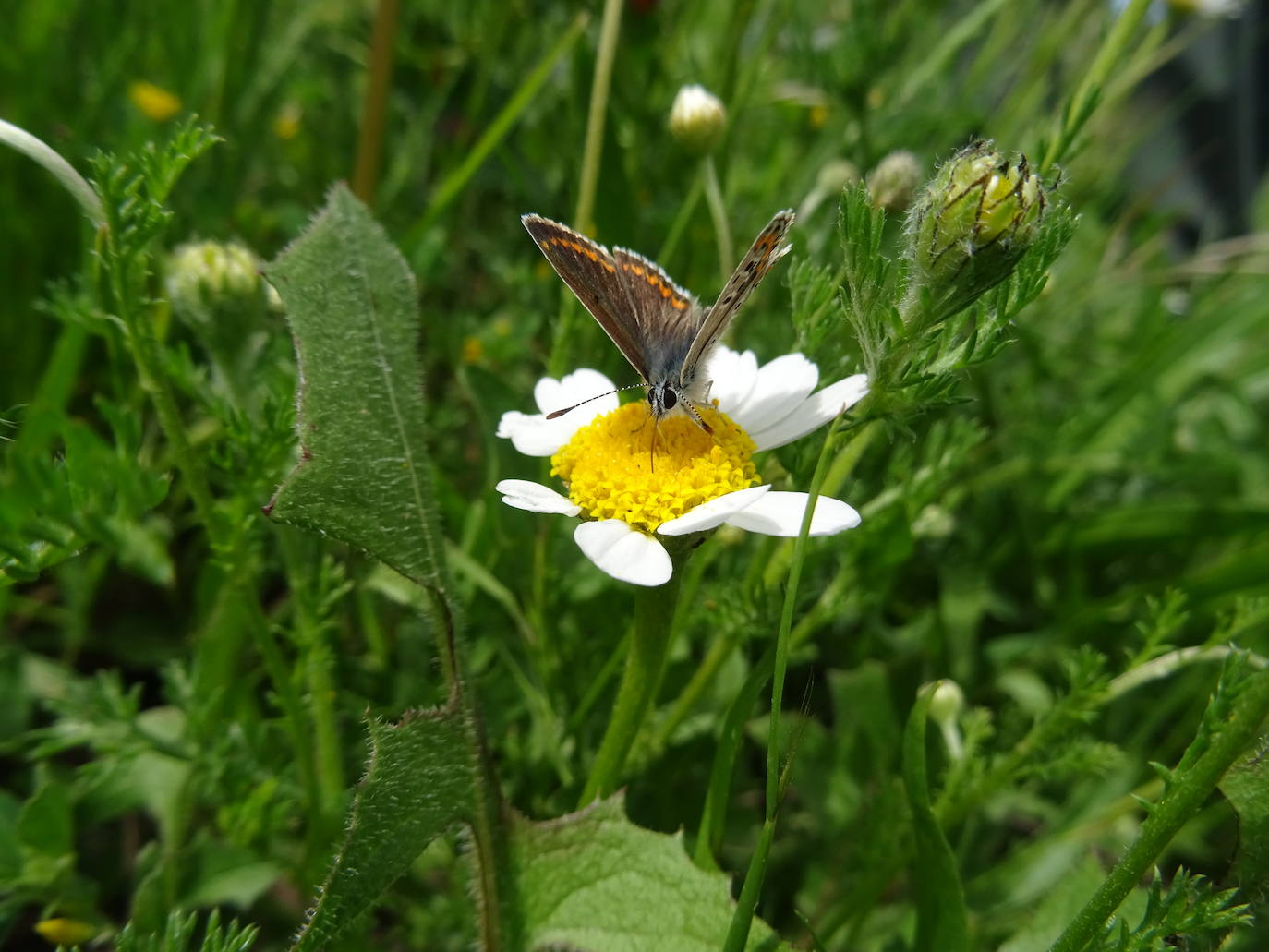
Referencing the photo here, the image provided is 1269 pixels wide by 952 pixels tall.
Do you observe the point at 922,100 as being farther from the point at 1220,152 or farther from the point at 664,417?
the point at 1220,152

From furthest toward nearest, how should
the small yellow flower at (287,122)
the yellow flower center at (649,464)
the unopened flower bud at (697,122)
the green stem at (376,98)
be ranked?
the small yellow flower at (287,122) → the green stem at (376,98) → the unopened flower bud at (697,122) → the yellow flower center at (649,464)

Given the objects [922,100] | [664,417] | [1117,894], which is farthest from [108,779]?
[922,100]

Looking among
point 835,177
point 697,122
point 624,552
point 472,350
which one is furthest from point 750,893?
point 472,350

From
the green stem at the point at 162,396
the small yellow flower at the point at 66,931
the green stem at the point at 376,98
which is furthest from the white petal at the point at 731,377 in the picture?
the small yellow flower at the point at 66,931

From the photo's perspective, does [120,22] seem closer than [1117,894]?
No

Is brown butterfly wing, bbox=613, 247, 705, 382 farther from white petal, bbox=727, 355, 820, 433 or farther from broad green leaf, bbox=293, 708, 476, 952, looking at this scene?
broad green leaf, bbox=293, 708, 476, 952

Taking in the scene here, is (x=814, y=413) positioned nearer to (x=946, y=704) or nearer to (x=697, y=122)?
(x=946, y=704)

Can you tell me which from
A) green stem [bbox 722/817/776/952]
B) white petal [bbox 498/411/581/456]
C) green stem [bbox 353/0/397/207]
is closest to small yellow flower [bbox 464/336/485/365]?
green stem [bbox 353/0/397/207]

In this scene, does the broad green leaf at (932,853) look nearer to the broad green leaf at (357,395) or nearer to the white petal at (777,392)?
the white petal at (777,392)
